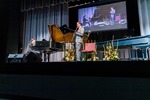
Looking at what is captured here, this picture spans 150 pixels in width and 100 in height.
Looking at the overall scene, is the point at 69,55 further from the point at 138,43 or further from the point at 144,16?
the point at 144,16

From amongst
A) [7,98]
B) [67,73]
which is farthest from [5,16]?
[67,73]

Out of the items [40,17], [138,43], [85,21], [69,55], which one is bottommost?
[69,55]

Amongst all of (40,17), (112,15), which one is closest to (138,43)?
(112,15)

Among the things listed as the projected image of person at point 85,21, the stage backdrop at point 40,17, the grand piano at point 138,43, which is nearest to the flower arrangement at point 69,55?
the grand piano at point 138,43

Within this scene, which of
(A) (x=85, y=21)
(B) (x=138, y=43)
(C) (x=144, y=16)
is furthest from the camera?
(A) (x=85, y=21)

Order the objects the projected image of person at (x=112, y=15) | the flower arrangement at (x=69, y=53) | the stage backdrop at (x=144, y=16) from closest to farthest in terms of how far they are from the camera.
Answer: the flower arrangement at (x=69, y=53)
the stage backdrop at (x=144, y=16)
the projected image of person at (x=112, y=15)

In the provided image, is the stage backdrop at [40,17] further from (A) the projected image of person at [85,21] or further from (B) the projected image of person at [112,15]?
(B) the projected image of person at [112,15]

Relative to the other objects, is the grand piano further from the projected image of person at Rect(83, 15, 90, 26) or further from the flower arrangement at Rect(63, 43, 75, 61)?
the projected image of person at Rect(83, 15, 90, 26)

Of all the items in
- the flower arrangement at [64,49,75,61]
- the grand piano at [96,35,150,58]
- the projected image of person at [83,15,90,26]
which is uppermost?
the projected image of person at [83,15,90,26]

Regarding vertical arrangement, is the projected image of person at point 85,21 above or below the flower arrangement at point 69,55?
above

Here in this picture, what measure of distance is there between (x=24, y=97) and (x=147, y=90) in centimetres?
76

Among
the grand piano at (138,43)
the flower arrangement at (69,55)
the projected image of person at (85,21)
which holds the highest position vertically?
the projected image of person at (85,21)

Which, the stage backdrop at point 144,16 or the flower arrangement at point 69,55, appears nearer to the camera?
the flower arrangement at point 69,55

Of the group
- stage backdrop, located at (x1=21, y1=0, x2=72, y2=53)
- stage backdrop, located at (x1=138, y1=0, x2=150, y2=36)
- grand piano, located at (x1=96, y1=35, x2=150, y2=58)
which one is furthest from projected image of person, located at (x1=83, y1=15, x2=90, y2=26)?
grand piano, located at (x1=96, y1=35, x2=150, y2=58)
